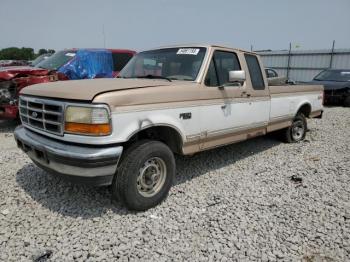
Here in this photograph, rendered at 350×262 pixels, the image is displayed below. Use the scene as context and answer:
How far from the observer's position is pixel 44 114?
10.3 ft

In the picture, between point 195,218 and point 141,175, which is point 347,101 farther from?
point 141,175

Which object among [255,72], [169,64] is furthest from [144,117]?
[255,72]

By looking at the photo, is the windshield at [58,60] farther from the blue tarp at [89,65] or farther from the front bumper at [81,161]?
the front bumper at [81,161]

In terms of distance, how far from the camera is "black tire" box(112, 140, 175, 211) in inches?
120

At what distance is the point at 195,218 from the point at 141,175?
2.53 feet

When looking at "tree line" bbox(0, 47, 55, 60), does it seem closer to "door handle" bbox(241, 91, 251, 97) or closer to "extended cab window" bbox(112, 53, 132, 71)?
"extended cab window" bbox(112, 53, 132, 71)

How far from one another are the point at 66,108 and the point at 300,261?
103 inches

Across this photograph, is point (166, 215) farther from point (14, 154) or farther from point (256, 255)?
point (14, 154)

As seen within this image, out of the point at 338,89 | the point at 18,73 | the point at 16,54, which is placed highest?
the point at 16,54

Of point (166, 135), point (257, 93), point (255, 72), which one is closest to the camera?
point (166, 135)

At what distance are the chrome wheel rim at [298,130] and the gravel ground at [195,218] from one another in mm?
1604

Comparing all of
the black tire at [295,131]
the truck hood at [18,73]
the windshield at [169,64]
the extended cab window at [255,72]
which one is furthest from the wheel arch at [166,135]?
the truck hood at [18,73]

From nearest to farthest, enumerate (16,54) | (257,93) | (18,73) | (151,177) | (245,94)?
(151,177) → (245,94) → (257,93) → (18,73) → (16,54)

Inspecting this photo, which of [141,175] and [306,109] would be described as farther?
[306,109]
